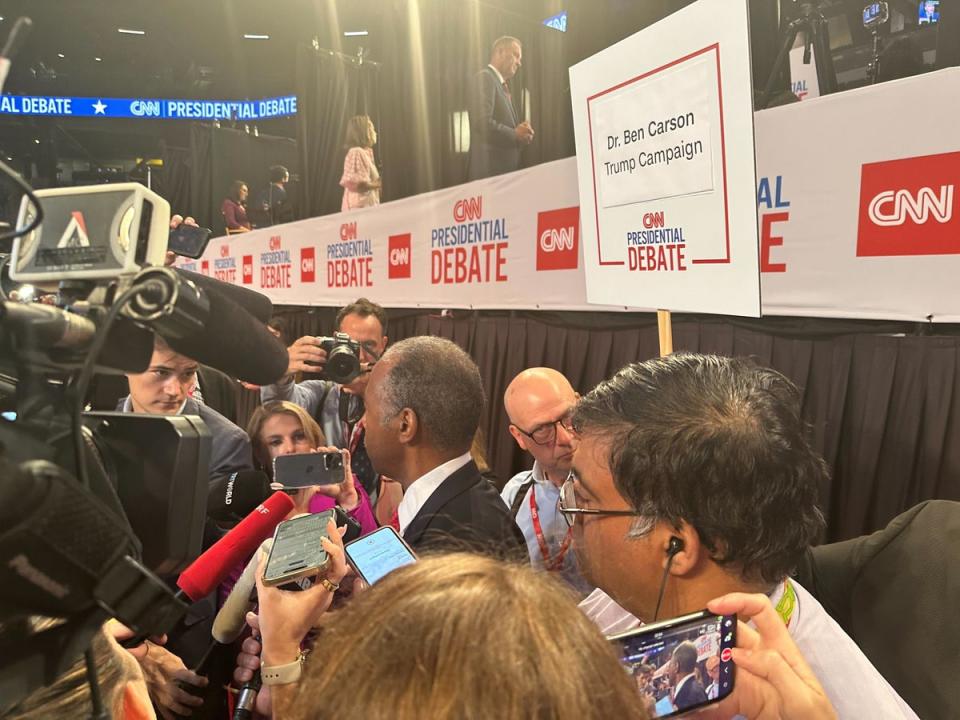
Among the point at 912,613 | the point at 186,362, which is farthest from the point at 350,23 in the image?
the point at 912,613

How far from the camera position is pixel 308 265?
5094 millimetres

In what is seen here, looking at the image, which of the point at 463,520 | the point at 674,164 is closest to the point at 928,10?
the point at 674,164

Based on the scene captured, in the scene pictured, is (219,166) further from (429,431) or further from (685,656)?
(685,656)

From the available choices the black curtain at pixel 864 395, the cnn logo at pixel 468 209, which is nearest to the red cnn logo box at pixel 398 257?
the cnn logo at pixel 468 209

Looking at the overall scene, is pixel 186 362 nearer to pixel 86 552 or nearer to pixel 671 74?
pixel 671 74

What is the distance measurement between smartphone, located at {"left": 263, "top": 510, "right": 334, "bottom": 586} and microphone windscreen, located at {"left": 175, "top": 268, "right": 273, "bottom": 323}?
0.46 meters

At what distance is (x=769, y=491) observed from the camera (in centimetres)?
→ 92

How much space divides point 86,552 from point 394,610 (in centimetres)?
21

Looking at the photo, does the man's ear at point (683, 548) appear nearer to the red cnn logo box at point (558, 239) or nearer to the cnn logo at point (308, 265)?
the red cnn logo box at point (558, 239)

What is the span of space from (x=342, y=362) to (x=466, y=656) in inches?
58.9

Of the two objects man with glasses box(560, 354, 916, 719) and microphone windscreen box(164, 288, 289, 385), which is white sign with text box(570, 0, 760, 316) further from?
microphone windscreen box(164, 288, 289, 385)

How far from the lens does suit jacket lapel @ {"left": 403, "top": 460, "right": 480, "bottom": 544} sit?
147cm

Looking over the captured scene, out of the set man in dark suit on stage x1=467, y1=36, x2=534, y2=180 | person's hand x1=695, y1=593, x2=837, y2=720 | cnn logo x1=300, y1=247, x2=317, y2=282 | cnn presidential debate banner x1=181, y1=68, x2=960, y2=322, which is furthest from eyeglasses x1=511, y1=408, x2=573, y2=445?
cnn logo x1=300, y1=247, x2=317, y2=282

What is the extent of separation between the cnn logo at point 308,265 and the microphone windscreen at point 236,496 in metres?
3.42
